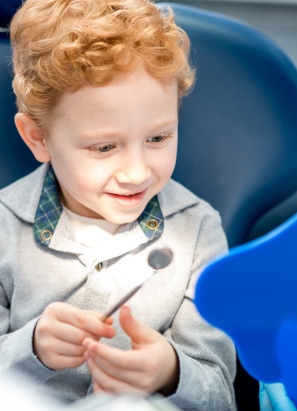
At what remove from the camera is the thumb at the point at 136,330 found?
2.18ft

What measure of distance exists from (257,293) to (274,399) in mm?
243

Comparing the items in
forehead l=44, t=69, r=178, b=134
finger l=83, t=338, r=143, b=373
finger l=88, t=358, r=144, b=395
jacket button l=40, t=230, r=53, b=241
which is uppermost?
forehead l=44, t=69, r=178, b=134

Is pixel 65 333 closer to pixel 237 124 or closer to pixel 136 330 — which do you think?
pixel 136 330

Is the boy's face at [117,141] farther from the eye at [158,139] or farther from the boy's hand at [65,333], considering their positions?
the boy's hand at [65,333]

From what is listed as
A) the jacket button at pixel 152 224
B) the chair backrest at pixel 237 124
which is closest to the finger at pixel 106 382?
the jacket button at pixel 152 224

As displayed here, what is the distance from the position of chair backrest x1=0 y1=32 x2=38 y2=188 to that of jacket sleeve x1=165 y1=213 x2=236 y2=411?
0.28 meters

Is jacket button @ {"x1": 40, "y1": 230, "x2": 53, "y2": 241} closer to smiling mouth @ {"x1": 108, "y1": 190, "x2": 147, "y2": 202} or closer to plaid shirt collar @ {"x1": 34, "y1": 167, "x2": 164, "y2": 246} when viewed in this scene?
plaid shirt collar @ {"x1": 34, "y1": 167, "x2": 164, "y2": 246}

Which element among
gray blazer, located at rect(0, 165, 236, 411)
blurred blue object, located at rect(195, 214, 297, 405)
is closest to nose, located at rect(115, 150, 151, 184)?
gray blazer, located at rect(0, 165, 236, 411)

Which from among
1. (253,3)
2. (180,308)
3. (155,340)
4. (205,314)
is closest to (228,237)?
(180,308)

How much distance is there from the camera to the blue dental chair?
1000mm

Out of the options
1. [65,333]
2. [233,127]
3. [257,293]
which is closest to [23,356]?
[65,333]

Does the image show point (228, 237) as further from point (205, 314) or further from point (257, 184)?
point (205, 314)

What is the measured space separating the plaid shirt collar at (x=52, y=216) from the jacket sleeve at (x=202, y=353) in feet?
0.19

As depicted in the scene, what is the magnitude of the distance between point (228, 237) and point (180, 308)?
0.60ft
